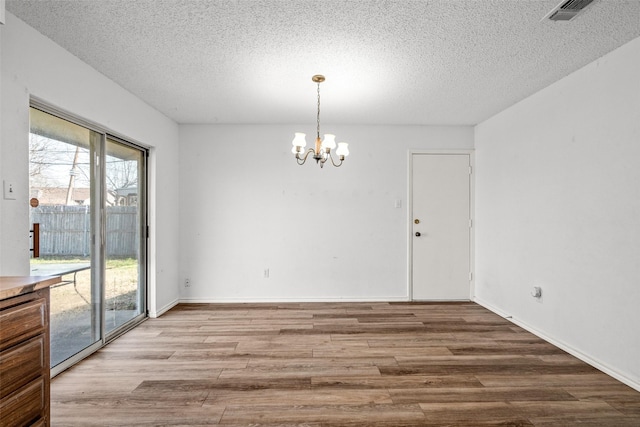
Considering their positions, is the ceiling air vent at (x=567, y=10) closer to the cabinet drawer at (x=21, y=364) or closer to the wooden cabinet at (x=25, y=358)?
the wooden cabinet at (x=25, y=358)

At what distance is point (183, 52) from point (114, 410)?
101 inches

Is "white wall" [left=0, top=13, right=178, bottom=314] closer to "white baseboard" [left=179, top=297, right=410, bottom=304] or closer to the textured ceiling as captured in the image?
the textured ceiling

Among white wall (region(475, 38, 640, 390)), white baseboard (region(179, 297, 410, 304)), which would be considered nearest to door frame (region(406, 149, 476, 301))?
white baseboard (region(179, 297, 410, 304))

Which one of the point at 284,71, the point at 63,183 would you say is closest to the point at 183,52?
the point at 284,71

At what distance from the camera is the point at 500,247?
4.04 meters

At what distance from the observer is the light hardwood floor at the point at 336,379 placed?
6.62ft

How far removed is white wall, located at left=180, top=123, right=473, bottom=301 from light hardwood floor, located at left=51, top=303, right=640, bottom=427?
930 millimetres

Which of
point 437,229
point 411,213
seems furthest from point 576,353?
point 411,213

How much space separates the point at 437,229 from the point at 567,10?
118 inches

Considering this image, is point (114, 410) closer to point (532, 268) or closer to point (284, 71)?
point (284, 71)

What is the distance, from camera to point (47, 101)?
7.63ft

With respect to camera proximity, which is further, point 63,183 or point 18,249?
point 63,183

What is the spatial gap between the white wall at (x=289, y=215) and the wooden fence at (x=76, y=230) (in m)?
1.07

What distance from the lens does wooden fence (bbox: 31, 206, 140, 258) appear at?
8.02ft
